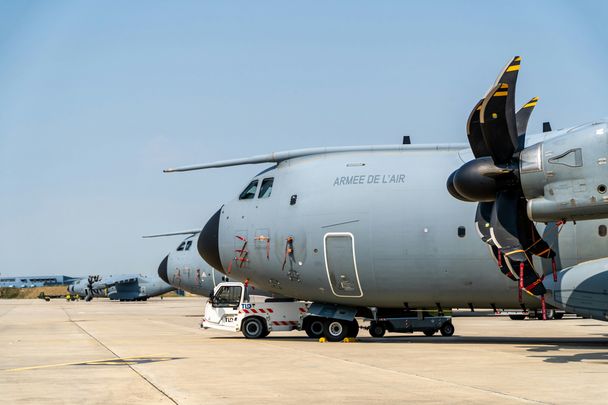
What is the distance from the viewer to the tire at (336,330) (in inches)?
1059

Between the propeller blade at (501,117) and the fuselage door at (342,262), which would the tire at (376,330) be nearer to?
the fuselage door at (342,262)

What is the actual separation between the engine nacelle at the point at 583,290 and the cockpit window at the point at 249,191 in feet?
34.0

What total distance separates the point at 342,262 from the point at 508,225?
7852mm

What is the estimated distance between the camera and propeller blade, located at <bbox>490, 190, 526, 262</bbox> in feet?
59.5

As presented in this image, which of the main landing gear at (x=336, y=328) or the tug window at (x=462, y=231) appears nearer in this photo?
the tug window at (x=462, y=231)

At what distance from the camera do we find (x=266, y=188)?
27812 millimetres

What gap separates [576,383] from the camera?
14.8 metres

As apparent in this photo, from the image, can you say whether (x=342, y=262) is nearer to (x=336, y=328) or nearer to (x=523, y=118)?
(x=336, y=328)

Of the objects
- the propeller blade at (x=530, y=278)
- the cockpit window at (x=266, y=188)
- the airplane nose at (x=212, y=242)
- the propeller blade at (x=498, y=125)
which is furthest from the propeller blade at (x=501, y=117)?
the airplane nose at (x=212, y=242)

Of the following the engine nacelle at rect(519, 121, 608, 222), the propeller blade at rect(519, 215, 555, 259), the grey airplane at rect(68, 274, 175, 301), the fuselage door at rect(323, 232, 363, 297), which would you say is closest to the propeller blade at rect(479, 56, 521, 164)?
the engine nacelle at rect(519, 121, 608, 222)

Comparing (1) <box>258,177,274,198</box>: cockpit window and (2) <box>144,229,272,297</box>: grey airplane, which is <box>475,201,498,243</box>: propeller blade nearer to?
(1) <box>258,177,274,198</box>: cockpit window

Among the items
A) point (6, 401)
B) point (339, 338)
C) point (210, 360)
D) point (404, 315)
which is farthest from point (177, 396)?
point (404, 315)

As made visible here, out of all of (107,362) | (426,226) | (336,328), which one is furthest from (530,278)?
(336,328)

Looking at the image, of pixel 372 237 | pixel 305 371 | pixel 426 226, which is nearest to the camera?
pixel 305 371
